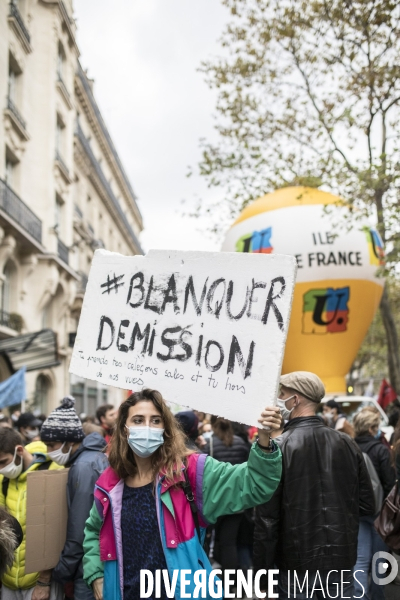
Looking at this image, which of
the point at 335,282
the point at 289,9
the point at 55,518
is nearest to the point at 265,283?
the point at 55,518

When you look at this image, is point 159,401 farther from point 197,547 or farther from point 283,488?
point 283,488

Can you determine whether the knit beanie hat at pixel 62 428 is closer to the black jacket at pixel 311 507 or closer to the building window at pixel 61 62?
the black jacket at pixel 311 507

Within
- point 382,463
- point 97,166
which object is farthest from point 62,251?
point 382,463

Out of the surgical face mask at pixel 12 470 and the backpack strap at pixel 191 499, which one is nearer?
the backpack strap at pixel 191 499

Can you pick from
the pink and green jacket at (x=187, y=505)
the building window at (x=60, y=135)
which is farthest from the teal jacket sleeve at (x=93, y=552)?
the building window at (x=60, y=135)

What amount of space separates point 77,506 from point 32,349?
39.3 ft

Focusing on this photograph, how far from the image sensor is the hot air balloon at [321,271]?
1433cm

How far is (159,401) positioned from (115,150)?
1495 inches

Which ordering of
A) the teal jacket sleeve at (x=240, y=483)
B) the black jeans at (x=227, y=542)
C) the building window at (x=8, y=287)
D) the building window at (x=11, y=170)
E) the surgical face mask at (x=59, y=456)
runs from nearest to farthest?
the teal jacket sleeve at (x=240, y=483)
the surgical face mask at (x=59, y=456)
the black jeans at (x=227, y=542)
the building window at (x=8, y=287)
the building window at (x=11, y=170)

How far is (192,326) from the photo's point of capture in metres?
Answer: 3.19

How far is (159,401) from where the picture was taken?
2.95 m

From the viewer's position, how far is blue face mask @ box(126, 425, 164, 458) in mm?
2773

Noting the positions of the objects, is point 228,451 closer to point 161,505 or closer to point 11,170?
point 161,505

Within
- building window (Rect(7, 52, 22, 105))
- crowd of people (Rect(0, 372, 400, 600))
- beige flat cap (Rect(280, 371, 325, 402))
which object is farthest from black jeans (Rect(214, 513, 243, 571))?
building window (Rect(7, 52, 22, 105))
